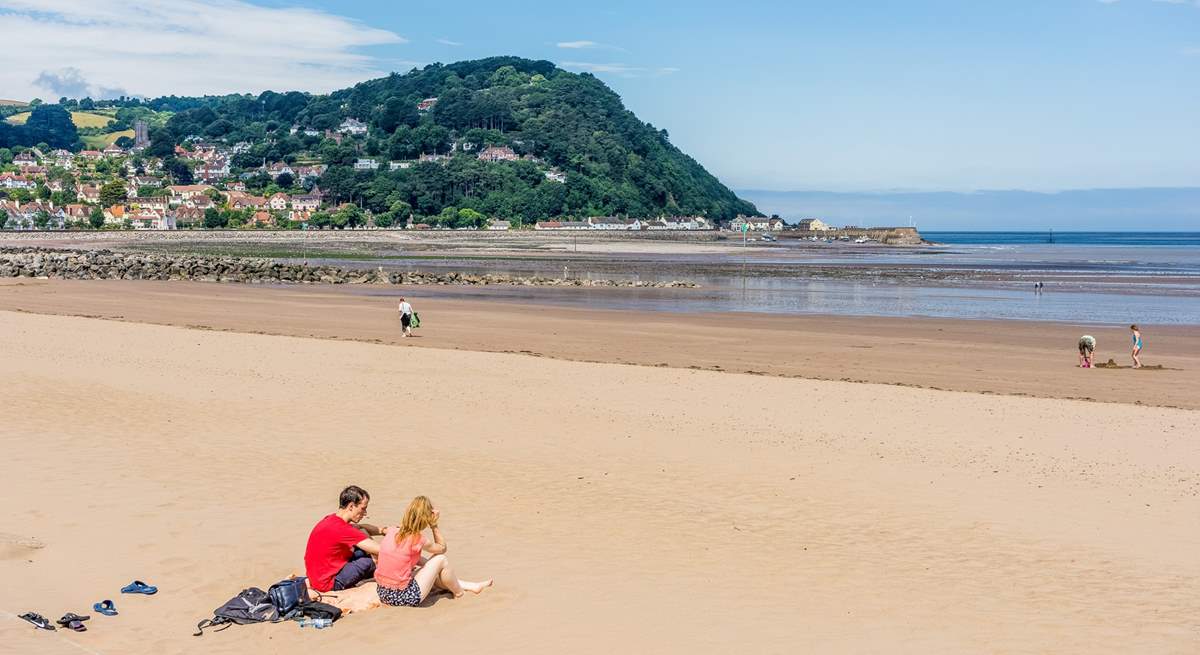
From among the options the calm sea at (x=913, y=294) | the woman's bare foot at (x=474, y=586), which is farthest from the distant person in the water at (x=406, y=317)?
the woman's bare foot at (x=474, y=586)

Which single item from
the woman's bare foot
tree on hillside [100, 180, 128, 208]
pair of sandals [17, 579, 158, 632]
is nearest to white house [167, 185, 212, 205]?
tree on hillside [100, 180, 128, 208]

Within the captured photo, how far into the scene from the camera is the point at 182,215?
6211 inches

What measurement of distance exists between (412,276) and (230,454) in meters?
38.4

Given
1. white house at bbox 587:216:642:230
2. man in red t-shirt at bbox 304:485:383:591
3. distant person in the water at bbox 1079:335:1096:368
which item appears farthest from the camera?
white house at bbox 587:216:642:230

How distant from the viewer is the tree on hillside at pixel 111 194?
16600 cm

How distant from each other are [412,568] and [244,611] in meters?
1.18

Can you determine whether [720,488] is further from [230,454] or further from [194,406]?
[194,406]

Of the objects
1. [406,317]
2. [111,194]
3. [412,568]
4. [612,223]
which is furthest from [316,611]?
[612,223]

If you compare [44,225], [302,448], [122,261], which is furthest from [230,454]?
[44,225]

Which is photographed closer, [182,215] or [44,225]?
[44,225]

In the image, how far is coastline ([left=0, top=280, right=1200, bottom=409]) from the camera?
19.4 meters

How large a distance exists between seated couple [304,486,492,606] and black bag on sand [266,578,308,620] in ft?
1.04

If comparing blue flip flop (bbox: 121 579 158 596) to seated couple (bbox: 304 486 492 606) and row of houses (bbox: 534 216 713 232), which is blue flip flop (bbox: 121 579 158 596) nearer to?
seated couple (bbox: 304 486 492 606)

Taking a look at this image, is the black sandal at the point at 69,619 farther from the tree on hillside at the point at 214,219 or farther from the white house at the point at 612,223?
the white house at the point at 612,223
